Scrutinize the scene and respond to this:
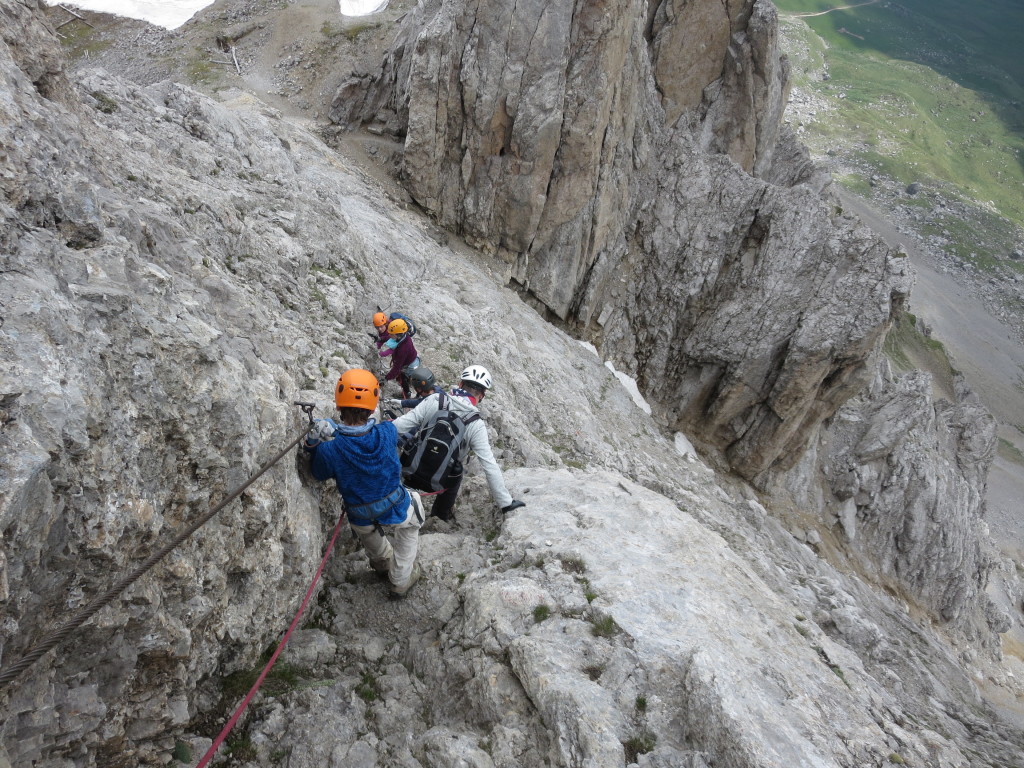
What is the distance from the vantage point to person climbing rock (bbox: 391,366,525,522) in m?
9.41

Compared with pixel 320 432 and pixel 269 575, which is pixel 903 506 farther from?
pixel 269 575

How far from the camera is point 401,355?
528 inches

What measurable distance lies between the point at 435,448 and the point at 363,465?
221 centimetres

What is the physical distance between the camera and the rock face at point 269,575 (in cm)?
450

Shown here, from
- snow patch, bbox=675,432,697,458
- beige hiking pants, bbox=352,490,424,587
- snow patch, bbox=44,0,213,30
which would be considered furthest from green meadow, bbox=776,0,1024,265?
beige hiking pants, bbox=352,490,424,587

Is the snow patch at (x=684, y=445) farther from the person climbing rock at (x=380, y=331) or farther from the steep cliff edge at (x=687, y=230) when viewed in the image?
the person climbing rock at (x=380, y=331)

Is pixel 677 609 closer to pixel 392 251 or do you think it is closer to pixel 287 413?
pixel 287 413

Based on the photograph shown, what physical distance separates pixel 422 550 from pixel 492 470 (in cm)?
181

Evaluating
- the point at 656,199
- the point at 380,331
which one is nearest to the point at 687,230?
the point at 656,199

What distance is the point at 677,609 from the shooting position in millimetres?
7988

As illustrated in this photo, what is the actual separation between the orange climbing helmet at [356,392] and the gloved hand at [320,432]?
0.68 metres

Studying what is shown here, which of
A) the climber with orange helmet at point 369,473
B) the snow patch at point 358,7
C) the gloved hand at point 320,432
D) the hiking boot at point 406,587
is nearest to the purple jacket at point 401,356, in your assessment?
the climber with orange helmet at point 369,473

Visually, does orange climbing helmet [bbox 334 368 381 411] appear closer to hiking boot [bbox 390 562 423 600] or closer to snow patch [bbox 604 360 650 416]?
hiking boot [bbox 390 562 423 600]

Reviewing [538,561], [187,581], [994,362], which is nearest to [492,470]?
[538,561]
